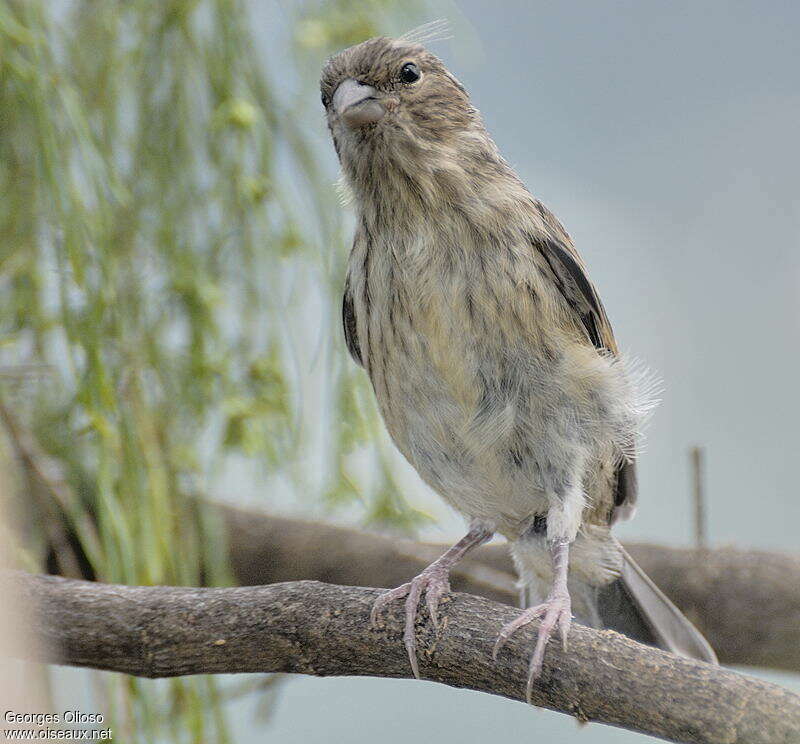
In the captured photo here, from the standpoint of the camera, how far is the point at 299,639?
1638 millimetres

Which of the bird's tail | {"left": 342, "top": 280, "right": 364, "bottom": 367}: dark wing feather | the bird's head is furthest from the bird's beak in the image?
the bird's tail

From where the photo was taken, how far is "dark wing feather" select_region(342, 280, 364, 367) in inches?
81.9

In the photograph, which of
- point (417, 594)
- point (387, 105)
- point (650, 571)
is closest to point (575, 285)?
point (387, 105)

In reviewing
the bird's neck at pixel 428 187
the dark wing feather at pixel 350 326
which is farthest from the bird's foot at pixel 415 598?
the bird's neck at pixel 428 187

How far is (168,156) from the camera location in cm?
217

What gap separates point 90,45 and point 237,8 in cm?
32

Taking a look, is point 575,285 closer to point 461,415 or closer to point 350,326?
point 461,415

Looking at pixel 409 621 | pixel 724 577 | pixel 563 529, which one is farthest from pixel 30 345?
pixel 724 577

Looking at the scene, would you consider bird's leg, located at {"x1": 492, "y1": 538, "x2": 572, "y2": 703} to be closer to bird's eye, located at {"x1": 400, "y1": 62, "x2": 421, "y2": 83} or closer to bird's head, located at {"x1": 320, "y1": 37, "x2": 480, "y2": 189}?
bird's head, located at {"x1": 320, "y1": 37, "x2": 480, "y2": 189}

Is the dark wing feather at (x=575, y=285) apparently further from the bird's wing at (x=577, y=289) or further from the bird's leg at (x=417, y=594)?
the bird's leg at (x=417, y=594)

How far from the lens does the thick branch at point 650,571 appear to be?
272 centimetres

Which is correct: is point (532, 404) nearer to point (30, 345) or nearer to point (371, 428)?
point (371, 428)

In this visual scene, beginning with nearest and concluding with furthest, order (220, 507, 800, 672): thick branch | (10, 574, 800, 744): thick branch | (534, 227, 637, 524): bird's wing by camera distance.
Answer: (10, 574, 800, 744): thick branch, (534, 227, 637, 524): bird's wing, (220, 507, 800, 672): thick branch

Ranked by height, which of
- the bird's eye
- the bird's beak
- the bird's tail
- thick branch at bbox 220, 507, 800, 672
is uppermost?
the bird's eye
